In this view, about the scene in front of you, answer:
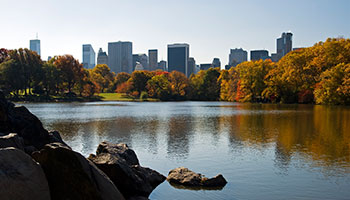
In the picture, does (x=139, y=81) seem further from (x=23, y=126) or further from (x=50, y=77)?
(x=23, y=126)

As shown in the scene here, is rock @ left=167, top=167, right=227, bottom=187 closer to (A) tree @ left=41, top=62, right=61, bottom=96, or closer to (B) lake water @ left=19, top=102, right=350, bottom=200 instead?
(B) lake water @ left=19, top=102, right=350, bottom=200

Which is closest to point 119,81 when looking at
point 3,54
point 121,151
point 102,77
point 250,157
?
point 102,77

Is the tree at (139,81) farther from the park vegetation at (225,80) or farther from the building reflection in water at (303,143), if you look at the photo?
the building reflection in water at (303,143)

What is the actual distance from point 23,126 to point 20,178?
242 inches

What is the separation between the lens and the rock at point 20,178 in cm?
646

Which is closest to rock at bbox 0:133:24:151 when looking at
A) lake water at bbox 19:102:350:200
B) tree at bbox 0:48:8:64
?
lake water at bbox 19:102:350:200

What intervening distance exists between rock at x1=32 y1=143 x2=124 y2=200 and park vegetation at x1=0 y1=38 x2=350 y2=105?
203ft

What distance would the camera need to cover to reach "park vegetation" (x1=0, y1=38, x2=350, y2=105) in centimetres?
6738

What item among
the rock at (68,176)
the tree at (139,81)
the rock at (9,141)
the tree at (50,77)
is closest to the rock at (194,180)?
the rock at (68,176)

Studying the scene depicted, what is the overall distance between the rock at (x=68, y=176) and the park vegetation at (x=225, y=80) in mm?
61779

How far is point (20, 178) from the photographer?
267 inches

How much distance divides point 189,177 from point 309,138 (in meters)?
12.5

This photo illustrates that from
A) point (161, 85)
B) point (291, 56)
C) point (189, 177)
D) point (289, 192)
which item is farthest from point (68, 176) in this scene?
point (161, 85)

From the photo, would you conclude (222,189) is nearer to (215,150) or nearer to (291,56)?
(215,150)
